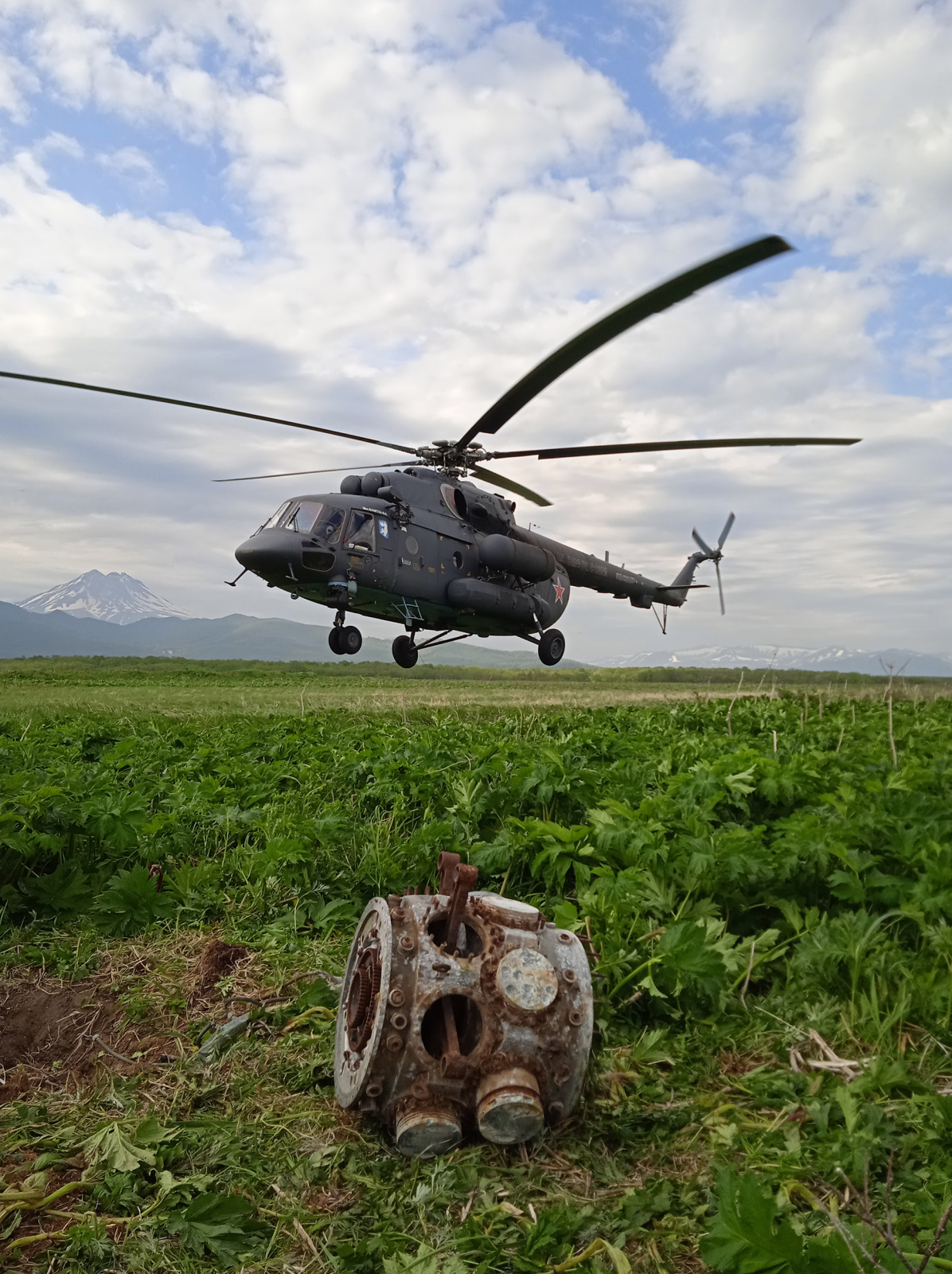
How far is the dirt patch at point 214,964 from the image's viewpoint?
3840 millimetres

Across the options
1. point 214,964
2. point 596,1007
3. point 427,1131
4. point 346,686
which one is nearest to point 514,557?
point 346,686

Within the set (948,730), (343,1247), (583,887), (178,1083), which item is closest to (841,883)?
(583,887)

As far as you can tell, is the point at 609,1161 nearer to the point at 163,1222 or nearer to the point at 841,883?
the point at 163,1222

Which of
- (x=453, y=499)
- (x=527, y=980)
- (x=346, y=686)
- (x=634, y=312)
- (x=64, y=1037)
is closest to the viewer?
(x=527, y=980)

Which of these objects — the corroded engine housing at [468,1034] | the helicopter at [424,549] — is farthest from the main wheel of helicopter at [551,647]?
the corroded engine housing at [468,1034]

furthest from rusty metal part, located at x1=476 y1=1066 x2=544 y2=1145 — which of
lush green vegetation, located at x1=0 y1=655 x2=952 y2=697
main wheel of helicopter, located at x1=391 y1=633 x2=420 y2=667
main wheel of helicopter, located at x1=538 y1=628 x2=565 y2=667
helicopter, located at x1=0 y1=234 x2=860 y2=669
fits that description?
lush green vegetation, located at x1=0 y1=655 x2=952 y2=697

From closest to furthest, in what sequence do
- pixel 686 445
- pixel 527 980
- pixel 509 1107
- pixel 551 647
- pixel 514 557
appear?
pixel 509 1107 < pixel 527 980 < pixel 686 445 < pixel 514 557 < pixel 551 647

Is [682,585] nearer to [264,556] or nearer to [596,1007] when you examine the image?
[264,556]

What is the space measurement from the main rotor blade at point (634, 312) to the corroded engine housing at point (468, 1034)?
567 cm

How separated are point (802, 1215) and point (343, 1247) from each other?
1189 millimetres

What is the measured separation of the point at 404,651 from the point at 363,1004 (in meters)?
15.9

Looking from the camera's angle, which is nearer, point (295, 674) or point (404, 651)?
point (404, 651)

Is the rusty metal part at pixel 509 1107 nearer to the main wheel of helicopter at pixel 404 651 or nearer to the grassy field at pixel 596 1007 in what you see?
the grassy field at pixel 596 1007

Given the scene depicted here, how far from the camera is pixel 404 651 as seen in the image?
62.0ft
